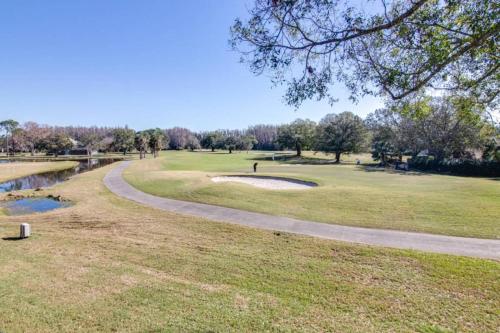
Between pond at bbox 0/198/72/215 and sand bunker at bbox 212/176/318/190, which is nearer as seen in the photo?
pond at bbox 0/198/72/215

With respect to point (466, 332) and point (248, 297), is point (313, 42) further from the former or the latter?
point (466, 332)

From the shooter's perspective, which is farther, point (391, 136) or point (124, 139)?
point (124, 139)

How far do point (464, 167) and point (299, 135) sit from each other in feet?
147

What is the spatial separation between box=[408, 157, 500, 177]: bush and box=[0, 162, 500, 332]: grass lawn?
36.9m

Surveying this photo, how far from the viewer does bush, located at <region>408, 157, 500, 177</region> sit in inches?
1425

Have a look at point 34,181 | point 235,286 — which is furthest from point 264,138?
point 235,286

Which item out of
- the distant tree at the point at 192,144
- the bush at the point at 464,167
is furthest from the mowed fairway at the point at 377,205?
the distant tree at the point at 192,144

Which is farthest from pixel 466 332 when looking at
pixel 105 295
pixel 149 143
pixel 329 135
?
pixel 149 143

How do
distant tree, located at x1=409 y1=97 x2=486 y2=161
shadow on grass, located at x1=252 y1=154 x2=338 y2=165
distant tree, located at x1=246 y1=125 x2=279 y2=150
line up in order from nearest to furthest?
distant tree, located at x1=409 y1=97 x2=486 y2=161 → shadow on grass, located at x1=252 y1=154 x2=338 y2=165 → distant tree, located at x1=246 y1=125 x2=279 y2=150

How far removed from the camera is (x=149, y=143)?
90.0 m

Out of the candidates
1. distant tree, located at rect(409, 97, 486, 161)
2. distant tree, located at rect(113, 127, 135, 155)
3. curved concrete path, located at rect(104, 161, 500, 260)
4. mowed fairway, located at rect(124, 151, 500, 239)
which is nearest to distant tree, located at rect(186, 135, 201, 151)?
distant tree, located at rect(113, 127, 135, 155)

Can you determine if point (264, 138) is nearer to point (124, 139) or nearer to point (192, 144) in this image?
point (192, 144)

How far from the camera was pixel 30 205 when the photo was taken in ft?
67.5

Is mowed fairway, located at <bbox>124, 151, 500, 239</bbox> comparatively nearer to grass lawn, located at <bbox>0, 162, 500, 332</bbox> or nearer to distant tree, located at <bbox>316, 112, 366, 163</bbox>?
grass lawn, located at <bbox>0, 162, 500, 332</bbox>
